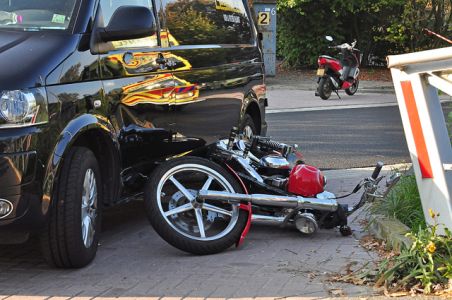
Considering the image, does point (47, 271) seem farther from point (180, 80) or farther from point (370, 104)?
point (370, 104)

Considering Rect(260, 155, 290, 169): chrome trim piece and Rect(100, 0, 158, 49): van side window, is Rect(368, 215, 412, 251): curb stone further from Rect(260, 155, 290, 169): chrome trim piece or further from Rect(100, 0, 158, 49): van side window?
Rect(100, 0, 158, 49): van side window

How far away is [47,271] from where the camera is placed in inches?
175

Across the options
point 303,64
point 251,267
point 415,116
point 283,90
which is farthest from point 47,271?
point 303,64

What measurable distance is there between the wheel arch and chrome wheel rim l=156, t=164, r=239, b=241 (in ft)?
1.16

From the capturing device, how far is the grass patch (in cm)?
514

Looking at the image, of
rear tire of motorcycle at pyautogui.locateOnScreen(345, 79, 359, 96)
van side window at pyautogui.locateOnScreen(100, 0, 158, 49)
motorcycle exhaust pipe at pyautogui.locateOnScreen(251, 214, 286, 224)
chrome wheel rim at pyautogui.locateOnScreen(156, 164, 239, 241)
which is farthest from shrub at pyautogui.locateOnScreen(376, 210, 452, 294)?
rear tire of motorcycle at pyautogui.locateOnScreen(345, 79, 359, 96)

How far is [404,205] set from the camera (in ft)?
17.6

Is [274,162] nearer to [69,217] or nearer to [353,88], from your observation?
[69,217]

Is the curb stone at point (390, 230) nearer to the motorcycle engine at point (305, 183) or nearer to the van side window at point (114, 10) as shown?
the motorcycle engine at point (305, 183)

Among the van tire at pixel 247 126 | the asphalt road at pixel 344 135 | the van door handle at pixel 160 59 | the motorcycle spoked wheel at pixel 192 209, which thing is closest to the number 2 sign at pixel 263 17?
the asphalt road at pixel 344 135

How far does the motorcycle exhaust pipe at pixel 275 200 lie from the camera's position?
4.88 metres

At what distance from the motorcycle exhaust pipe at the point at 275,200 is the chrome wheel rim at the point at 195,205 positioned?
84 millimetres

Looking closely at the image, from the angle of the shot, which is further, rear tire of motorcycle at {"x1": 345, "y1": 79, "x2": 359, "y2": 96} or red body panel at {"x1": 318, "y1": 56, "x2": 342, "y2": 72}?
rear tire of motorcycle at {"x1": 345, "y1": 79, "x2": 359, "y2": 96}

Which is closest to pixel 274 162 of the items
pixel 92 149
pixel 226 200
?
pixel 226 200
